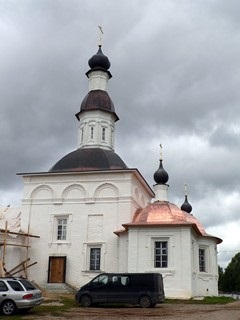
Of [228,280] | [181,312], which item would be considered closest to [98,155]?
[181,312]

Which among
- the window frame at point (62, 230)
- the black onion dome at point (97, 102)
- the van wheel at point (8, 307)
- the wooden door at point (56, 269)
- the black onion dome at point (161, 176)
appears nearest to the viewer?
the van wheel at point (8, 307)

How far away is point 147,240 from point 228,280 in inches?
1326

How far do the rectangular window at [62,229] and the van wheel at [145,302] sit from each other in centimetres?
1020

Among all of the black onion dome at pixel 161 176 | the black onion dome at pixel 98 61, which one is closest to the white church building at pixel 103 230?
the black onion dome at pixel 161 176

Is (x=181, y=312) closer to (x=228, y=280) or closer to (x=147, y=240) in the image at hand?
(x=147, y=240)

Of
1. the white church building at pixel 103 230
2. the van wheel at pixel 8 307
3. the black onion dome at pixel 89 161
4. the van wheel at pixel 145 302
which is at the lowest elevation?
the van wheel at pixel 8 307

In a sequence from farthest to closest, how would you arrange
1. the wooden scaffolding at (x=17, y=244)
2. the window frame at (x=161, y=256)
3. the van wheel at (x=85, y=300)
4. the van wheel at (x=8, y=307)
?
the wooden scaffolding at (x=17, y=244)
the window frame at (x=161, y=256)
the van wheel at (x=85, y=300)
the van wheel at (x=8, y=307)

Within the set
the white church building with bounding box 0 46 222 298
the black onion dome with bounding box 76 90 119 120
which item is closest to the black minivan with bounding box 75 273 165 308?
the white church building with bounding box 0 46 222 298

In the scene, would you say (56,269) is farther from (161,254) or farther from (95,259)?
(161,254)

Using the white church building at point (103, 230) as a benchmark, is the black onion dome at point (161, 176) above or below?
above

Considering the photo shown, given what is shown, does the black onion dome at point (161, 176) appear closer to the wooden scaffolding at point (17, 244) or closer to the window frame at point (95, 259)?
the window frame at point (95, 259)

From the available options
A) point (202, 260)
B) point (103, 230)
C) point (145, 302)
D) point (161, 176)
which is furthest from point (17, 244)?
point (145, 302)

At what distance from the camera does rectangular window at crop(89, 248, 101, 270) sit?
26188mm

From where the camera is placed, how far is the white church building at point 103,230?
24.0 m
